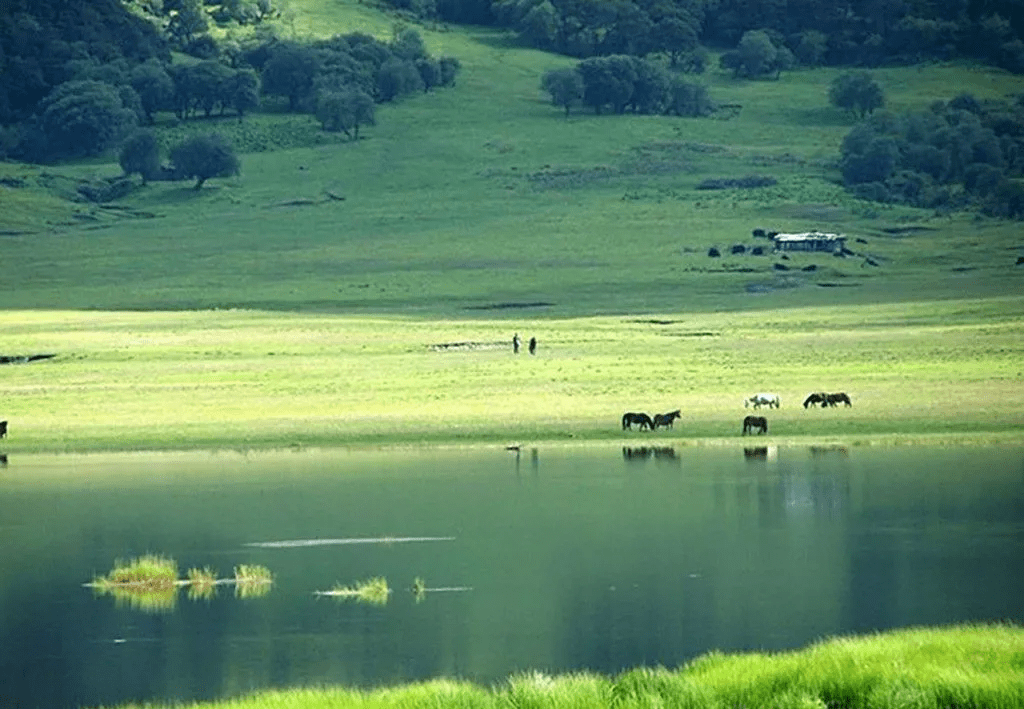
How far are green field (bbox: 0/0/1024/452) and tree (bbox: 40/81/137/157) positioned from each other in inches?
105

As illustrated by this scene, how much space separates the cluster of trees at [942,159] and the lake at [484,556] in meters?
91.3

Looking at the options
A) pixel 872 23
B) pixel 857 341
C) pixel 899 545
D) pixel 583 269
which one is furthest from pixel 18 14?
pixel 899 545

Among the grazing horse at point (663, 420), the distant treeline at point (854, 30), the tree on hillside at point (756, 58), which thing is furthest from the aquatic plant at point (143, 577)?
the tree on hillside at point (756, 58)

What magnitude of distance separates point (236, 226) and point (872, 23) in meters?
79.6

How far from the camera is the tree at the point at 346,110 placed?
168750mm

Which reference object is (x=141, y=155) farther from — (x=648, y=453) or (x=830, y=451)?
(x=830, y=451)

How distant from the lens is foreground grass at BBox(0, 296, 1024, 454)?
5066 cm

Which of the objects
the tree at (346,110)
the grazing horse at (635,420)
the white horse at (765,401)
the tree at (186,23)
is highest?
the grazing horse at (635,420)

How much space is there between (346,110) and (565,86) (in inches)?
675

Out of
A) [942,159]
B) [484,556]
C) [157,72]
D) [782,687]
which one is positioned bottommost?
[942,159]

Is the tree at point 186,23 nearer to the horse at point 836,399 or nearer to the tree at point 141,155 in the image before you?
the tree at point 141,155

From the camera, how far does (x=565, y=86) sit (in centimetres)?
17475

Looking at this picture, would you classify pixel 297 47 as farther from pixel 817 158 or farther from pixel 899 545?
pixel 899 545

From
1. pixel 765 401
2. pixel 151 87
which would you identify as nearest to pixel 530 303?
pixel 765 401
